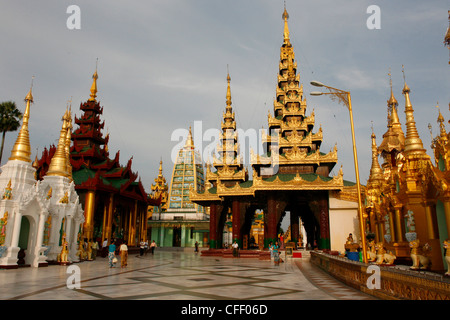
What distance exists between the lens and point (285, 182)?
25.0 m

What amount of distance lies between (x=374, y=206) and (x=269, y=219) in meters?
8.37

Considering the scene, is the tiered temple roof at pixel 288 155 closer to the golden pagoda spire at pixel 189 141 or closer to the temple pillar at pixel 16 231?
the temple pillar at pixel 16 231

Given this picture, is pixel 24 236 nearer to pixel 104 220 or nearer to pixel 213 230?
pixel 104 220

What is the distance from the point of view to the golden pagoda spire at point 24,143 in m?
15.8

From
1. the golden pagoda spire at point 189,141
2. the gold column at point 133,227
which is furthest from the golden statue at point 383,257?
the golden pagoda spire at point 189,141

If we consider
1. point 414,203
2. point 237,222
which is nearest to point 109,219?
point 237,222

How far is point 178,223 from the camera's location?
50.1 metres

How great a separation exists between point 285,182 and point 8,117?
24668 millimetres

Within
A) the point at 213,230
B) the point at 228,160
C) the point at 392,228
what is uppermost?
the point at 228,160

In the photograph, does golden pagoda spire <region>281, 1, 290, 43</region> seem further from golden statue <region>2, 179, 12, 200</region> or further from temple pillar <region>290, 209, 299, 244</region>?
golden statue <region>2, 179, 12, 200</region>

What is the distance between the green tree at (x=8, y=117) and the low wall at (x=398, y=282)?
98.1ft

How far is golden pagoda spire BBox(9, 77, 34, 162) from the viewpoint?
1578 cm

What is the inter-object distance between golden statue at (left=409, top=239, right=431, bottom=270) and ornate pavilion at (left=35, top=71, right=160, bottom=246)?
72.9ft
